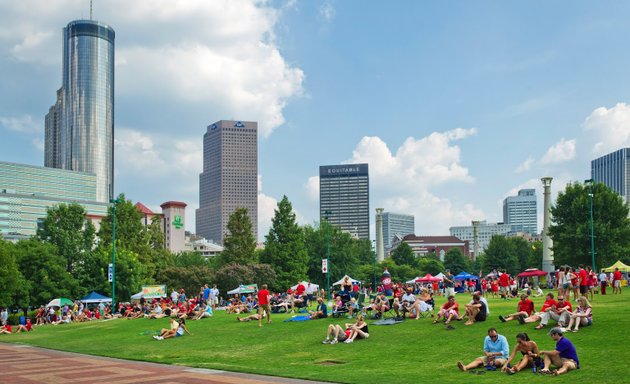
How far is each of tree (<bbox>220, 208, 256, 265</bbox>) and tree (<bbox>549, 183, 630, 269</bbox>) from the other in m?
36.4

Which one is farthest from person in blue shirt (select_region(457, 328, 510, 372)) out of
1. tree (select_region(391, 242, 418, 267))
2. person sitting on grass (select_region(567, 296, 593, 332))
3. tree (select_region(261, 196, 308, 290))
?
tree (select_region(391, 242, 418, 267))

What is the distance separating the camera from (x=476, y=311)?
2269 cm

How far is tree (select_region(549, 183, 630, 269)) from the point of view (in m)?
64.6

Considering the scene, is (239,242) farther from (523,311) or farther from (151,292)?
(523,311)

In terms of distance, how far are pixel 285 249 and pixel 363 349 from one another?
54582 millimetres

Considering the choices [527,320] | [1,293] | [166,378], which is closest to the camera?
[166,378]

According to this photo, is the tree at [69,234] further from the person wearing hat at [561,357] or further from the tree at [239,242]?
the person wearing hat at [561,357]

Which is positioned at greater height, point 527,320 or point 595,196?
point 595,196

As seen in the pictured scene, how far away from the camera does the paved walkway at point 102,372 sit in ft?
53.4

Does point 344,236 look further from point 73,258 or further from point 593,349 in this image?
point 593,349

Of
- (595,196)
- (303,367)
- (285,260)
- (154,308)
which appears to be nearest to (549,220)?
(595,196)

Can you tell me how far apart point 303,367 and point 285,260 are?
187 feet

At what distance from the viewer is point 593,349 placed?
17016 millimetres

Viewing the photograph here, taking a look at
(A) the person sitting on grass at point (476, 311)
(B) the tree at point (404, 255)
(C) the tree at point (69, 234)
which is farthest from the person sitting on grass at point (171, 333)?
(B) the tree at point (404, 255)
